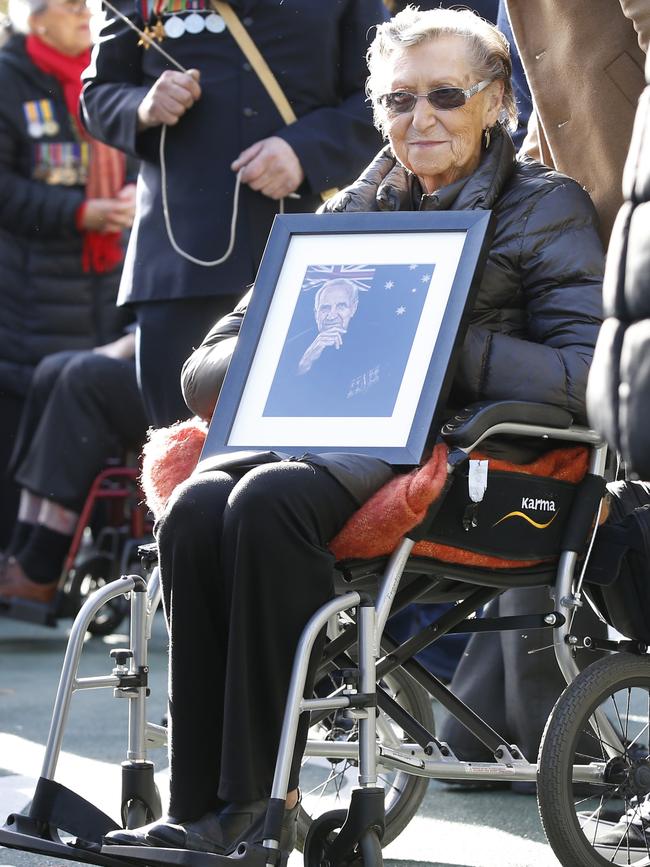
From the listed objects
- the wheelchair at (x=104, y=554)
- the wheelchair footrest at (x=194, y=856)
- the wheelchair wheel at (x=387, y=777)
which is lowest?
the wheelchair at (x=104, y=554)

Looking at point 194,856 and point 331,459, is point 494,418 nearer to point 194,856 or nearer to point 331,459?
point 331,459

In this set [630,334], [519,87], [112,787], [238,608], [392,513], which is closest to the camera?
[630,334]

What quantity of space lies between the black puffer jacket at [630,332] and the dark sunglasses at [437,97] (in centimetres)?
116

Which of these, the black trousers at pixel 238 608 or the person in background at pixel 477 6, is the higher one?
the person in background at pixel 477 6

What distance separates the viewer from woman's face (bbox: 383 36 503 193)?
3.55 metres

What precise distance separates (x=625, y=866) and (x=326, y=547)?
0.85 metres

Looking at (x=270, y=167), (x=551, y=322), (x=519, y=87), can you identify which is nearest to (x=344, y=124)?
(x=270, y=167)

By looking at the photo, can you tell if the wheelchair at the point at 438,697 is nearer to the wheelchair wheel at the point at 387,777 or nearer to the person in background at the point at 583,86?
the wheelchair wheel at the point at 387,777

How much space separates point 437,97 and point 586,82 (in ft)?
1.04

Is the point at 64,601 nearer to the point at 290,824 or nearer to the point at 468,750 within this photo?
the point at 468,750

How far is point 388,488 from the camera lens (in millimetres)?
3033

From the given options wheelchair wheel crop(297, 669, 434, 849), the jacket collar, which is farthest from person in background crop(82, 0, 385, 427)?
wheelchair wheel crop(297, 669, 434, 849)

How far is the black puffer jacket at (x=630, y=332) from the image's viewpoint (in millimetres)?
2285

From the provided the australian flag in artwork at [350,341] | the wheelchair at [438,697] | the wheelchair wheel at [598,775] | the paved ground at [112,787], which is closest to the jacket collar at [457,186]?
the australian flag in artwork at [350,341]
